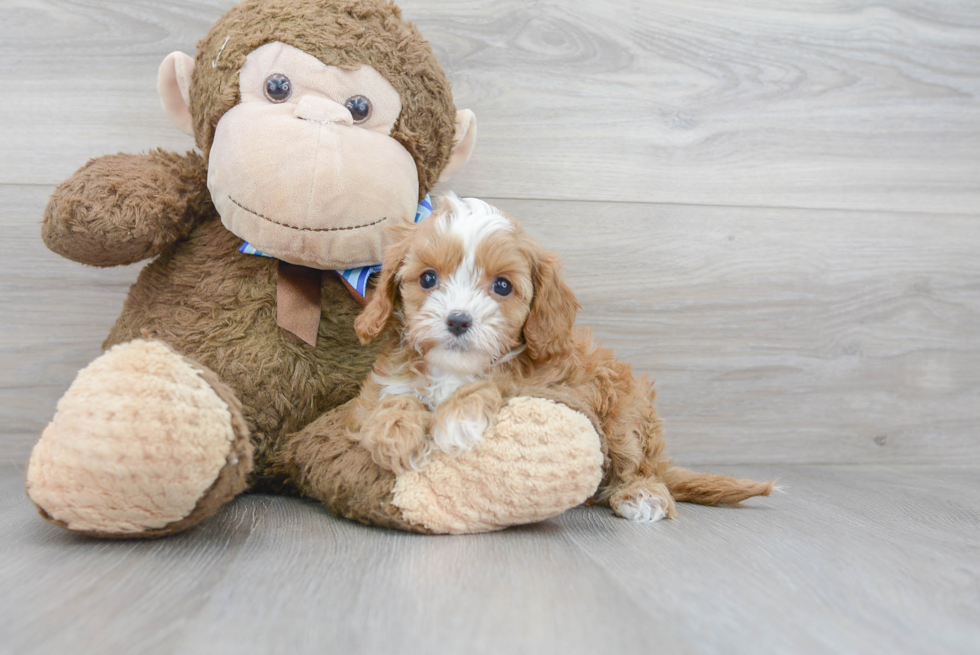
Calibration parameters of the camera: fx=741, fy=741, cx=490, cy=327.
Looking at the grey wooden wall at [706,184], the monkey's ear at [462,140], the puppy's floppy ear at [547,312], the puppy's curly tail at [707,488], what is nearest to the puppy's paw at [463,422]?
the puppy's floppy ear at [547,312]

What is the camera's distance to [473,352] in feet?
3.77

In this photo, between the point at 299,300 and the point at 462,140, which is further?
the point at 462,140

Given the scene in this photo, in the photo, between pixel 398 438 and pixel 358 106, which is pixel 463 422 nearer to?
pixel 398 438

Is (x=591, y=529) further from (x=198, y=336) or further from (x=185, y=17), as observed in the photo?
(x=185, y=17)

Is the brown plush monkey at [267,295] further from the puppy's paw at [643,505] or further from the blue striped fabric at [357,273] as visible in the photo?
the puppy's paw at [643,505]

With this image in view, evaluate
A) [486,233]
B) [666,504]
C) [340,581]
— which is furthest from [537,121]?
[340,581]

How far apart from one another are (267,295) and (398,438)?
0.46 m

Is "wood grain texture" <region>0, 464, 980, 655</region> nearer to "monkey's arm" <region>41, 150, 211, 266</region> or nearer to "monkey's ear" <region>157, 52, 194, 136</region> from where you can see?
"monkey's arm" <region>41, 150, 211, 266</region>

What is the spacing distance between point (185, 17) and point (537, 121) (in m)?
0.84

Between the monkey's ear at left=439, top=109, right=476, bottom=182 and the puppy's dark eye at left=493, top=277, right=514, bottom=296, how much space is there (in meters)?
0.44

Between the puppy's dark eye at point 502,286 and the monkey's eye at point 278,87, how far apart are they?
51 centimetres

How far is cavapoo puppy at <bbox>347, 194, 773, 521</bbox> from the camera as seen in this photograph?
112 cm

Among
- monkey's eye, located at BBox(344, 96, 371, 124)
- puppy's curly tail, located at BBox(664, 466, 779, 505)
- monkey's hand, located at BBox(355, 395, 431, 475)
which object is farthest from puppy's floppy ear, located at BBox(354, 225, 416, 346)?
puppy's curly tail, located at BBox(664, 466, 779, 505)

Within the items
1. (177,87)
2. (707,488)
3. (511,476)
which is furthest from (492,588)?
(177,87)
